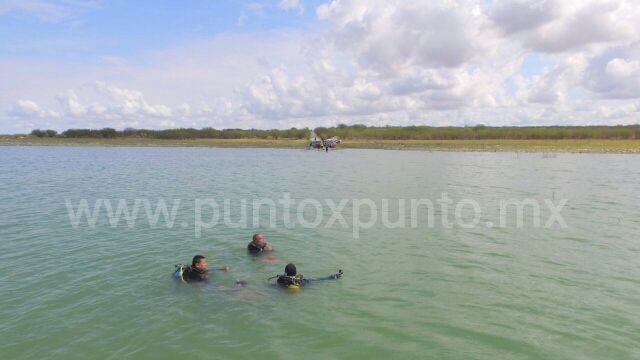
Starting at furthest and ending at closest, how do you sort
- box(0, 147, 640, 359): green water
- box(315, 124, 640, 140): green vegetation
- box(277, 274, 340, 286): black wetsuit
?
box(315, 124, 640, 140): green vegetation < box(277, 274, 340, 286): black wetsuit < box(0, 147, 640, 359): green water

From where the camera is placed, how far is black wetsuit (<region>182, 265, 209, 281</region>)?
39.2ft

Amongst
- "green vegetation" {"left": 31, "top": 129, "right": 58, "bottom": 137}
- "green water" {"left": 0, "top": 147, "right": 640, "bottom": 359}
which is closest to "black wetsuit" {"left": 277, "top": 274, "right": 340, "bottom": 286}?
"green water" {"left": 0, "top": 147, "right": 640, "bottom": 359}

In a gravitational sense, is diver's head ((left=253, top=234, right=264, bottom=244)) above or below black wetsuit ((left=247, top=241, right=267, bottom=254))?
above

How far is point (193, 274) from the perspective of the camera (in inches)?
471

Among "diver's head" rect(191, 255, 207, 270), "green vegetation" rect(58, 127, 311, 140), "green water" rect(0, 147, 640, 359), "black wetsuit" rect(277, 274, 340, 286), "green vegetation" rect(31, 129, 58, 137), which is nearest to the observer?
"green water" rect(0, 147, 640, 359)

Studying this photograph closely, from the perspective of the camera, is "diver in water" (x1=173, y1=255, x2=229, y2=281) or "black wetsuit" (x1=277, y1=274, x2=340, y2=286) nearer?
"black wetsuit" (x1=277, y1=274, x2=340, y2=286)

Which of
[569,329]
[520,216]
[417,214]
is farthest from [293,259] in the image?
[520,216]

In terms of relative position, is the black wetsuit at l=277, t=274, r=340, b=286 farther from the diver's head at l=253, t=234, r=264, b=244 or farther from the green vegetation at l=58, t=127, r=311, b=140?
the green vegetation at l=58, t=127, r=311, b=140

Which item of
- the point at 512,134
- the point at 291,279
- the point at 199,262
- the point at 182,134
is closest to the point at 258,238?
the point at 199,262

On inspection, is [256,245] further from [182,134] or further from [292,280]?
[182,134]

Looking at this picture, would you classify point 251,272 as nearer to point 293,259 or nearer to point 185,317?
point 293,259

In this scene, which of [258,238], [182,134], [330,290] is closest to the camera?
[330,290]

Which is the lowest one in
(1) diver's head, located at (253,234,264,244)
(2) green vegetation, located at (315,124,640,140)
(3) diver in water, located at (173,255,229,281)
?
(3) diver in water, located at (173,255,229,281)

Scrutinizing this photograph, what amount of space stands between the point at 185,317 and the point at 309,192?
20.7 meters
